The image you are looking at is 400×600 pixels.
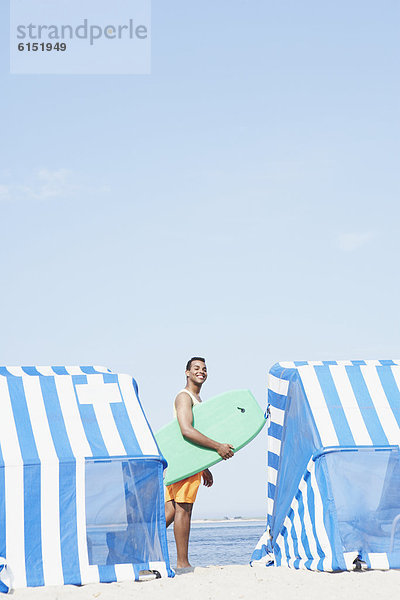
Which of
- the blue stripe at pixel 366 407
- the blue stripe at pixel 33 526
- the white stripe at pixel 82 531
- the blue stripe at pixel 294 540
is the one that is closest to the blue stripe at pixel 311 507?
the blue stripe at pixel 294 540

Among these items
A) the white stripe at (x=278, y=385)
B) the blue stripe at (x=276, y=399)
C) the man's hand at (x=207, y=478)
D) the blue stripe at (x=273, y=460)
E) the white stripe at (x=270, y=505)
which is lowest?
the white stripe at (x=270, y=505)

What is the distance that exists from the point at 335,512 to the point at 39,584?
6.44 ft

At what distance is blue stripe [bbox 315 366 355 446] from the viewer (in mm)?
5528

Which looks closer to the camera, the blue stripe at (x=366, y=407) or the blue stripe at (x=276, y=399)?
the blue stripe at (x=366, y=407)

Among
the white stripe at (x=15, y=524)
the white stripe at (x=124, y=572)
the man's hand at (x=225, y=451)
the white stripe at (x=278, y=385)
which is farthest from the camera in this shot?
the white stripe at (x=278, y=385)

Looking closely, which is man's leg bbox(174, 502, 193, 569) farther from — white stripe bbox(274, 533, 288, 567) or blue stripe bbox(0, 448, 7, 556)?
blue stripe bbox(0, 448, 7, 556)

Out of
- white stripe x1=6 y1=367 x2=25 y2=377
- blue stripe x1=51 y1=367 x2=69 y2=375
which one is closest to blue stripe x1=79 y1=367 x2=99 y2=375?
blue stripe x1=51 y1=367 x2=69 y2=375

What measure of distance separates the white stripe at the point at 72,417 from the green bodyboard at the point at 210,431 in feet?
2.77

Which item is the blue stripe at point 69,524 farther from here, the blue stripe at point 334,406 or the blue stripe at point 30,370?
the blue stripe at point 334,406

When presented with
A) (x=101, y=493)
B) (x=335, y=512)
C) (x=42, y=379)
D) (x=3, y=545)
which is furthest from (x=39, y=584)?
(x=335, y=512)

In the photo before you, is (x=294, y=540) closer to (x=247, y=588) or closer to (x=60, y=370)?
(x=247, y=588)

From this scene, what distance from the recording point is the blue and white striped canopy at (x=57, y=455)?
5004 mm

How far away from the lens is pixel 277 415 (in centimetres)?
641

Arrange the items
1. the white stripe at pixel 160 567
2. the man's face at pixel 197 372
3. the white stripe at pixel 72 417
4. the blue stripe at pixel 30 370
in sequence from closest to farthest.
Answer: the white stripe at pixel 160 567, the white stripe at pixel 72 417, the blue stripe at pixel 30 370, the man's face at pixel 197 372
